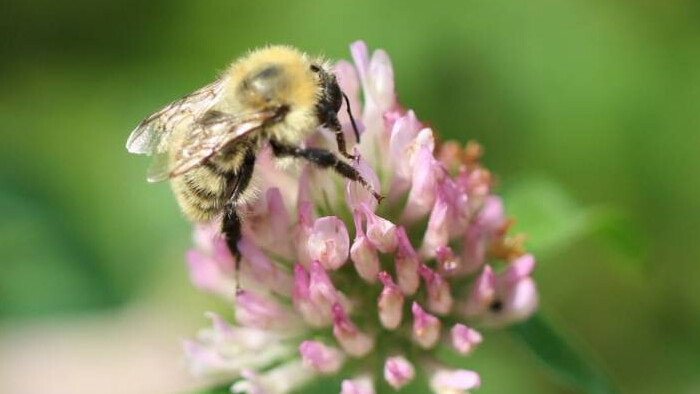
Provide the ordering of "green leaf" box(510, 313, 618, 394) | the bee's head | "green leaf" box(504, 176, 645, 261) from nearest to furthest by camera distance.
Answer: the bee's head < "green leaf" box(510, 313, 618, 394) < "green leaf" box(504, 176, 645, 261)

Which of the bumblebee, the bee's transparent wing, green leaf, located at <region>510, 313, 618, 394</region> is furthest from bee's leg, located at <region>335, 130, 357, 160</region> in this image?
green leaf, located at <region>510, 313, 618, 394</region>

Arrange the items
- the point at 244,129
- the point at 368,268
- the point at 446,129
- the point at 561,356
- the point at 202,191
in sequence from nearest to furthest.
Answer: the point at 244,129 < the point at 202,191 < the point at 368,268 < the point at 561,356 < the point at 446,129

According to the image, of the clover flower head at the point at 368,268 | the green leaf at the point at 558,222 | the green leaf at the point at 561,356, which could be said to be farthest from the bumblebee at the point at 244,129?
the green leaf at the point at 558,222

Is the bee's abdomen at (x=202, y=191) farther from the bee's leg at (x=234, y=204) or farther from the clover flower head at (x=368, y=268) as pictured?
the clover flower head at (x=368, y=268)

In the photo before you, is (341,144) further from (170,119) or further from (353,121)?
(170,119)


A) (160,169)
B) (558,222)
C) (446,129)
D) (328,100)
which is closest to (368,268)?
(328,100)

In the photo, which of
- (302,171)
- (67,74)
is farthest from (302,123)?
(67,74)

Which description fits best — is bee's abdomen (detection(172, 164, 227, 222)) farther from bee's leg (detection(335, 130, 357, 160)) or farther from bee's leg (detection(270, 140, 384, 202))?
bee's leg (detection(335, 130, 357, 160))
